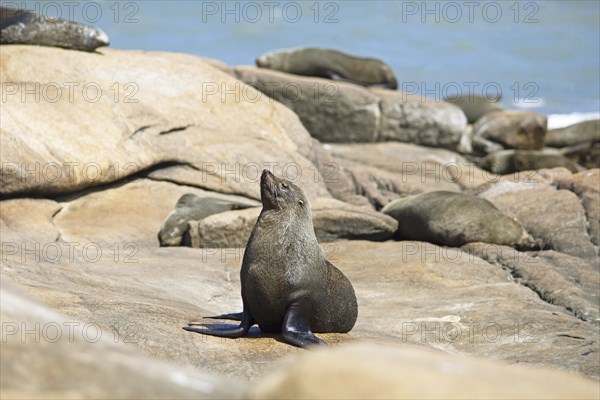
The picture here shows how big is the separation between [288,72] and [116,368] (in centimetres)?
1925

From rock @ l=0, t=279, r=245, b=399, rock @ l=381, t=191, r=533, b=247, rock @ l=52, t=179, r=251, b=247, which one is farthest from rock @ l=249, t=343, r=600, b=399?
rock @ l=381, t=191, r=533, b=247

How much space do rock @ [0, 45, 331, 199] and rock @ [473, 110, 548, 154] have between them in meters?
8.07

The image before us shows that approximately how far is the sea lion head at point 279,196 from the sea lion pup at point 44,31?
27.9 feet

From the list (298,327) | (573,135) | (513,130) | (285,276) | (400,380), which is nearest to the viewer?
(400,380)

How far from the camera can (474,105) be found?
82.6 ft

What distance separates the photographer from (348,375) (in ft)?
7.75

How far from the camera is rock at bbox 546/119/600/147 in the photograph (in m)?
25.1

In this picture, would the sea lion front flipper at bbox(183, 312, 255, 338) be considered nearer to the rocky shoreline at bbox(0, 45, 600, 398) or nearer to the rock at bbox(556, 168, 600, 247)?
the rocky shoreline at bbox(0, 45, 600, 398)

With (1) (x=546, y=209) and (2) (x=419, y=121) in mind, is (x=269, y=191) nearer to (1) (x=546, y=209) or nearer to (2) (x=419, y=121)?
(1) (x=546, y=209)

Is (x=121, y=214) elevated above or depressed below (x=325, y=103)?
below

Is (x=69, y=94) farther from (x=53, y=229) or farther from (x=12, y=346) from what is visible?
(x=12, y=346)

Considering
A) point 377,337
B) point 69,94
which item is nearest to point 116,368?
point 377,337

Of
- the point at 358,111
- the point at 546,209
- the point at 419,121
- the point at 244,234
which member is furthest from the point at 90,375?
the point at 419,121

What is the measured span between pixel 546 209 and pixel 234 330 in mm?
7381
